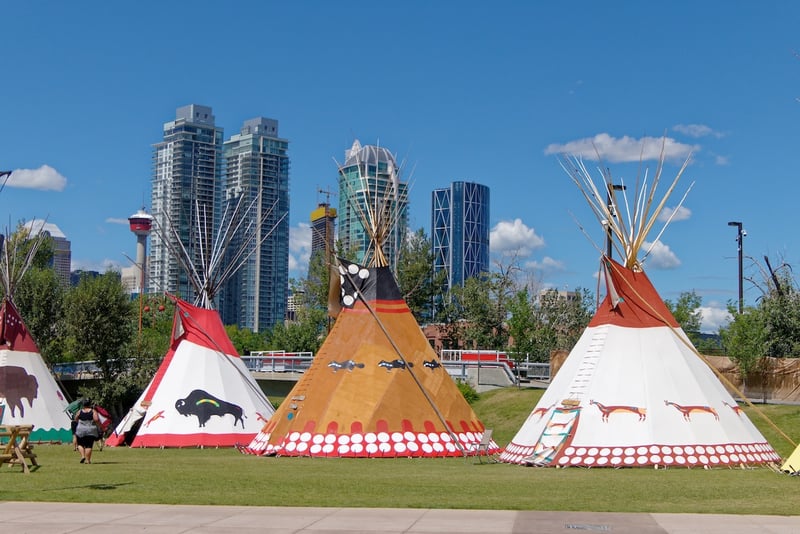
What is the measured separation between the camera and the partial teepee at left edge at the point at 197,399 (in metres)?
31.3

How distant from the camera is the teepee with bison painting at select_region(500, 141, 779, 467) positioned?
68.1 ft

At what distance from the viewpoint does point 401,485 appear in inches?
648

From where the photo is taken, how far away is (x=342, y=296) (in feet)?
91.5

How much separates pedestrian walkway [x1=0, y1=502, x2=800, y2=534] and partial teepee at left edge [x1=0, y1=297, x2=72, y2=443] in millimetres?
24442

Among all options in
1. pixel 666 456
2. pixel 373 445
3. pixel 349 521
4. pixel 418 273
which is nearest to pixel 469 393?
pixel 373 445

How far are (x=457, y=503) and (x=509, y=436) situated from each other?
20.7 metres

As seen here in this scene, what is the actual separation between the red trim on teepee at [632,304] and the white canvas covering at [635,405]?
0.03 metres

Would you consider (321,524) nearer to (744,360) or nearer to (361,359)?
(361,359)

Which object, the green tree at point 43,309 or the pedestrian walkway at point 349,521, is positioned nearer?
the pedestrian walkway at point 349,521

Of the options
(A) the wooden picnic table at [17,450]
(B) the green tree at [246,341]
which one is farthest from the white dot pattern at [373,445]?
(B) the green tree at [246,341]

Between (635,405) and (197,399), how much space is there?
1644cm

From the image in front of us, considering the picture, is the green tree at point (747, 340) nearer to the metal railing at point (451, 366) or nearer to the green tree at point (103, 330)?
the metal railing at point (451, 366)

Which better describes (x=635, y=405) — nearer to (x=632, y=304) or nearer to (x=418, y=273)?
(x=632, y=304)

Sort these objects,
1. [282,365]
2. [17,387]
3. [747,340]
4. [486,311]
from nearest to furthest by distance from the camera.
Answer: [17,387] → [747,340] → [282,365] → [486,311]
